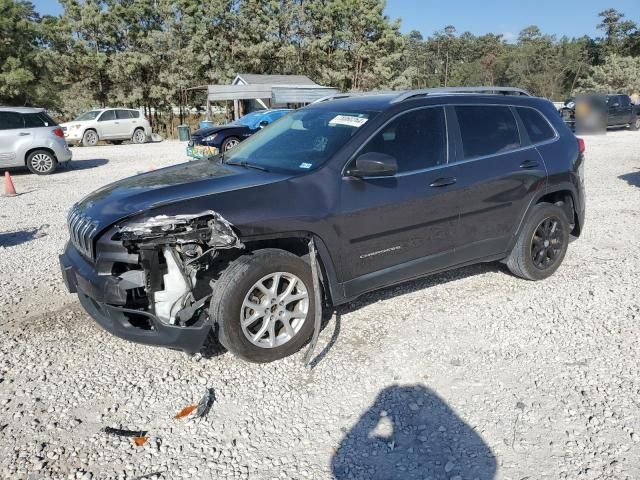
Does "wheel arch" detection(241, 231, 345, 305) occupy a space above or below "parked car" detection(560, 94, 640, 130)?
below

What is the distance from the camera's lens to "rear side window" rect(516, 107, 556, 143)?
4859 millimetres

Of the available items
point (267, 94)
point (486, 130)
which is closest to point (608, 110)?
point (267, 94)

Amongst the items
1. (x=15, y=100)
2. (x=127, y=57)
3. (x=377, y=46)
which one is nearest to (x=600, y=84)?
(x=377, y=46)

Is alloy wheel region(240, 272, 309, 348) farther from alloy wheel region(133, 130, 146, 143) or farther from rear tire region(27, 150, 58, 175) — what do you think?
alloy wheel region(133, 130, 146, 143)

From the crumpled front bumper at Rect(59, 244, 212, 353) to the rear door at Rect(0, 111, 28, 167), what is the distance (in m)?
10.8

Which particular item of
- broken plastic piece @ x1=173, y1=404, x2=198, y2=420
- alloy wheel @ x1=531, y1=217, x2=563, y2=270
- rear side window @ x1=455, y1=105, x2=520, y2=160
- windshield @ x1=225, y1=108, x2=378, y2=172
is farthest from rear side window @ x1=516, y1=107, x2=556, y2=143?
broken plastic piece @ x1=173, y1=404, x2=198, y2=420

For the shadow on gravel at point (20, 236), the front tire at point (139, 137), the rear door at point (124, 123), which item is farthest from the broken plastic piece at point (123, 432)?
the front tire at point (139, 137)

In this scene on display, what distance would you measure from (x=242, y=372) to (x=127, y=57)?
3213 centimetres

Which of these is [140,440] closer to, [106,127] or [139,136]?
[106,127]

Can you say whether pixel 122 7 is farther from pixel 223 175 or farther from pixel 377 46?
pixel 223 175

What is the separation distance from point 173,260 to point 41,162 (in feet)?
38.1

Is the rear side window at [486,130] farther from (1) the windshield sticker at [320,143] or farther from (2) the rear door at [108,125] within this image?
(2) the rear door at [108,125]

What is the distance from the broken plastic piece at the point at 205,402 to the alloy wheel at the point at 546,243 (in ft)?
10.9

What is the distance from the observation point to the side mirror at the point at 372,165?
361cm
